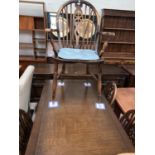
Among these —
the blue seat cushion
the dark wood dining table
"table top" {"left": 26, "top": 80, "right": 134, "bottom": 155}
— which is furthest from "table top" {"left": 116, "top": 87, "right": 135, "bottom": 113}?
the blue seat cushion

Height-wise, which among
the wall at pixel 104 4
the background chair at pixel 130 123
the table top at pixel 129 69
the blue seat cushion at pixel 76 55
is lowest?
the background chair at pixel 130 123

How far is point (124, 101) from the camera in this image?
2168 mm

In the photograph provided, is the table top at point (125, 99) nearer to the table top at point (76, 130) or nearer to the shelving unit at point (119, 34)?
the table top at point (76, 130)

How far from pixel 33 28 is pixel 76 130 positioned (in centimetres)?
223

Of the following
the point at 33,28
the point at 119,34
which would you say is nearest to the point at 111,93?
the point at 119,34

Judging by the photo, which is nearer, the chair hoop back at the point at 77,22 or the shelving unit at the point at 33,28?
the chair hoop back at the point at 77,22

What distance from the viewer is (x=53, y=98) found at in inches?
70.1

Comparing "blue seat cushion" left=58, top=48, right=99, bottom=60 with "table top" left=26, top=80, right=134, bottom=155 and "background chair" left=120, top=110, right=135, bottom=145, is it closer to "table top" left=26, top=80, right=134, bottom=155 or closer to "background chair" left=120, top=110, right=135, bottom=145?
"table top" left=26, top=80, right=134, bottom=155

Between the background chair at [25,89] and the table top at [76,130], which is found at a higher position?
the background chair at [25,89]

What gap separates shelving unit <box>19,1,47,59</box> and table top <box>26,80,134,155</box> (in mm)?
1543

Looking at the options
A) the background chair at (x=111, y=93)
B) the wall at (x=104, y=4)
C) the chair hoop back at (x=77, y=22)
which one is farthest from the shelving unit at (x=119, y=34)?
the background chair at (x=111, y=93)

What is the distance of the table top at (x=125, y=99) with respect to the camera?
2016mm

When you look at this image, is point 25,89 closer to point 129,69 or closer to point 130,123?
point 130,123
